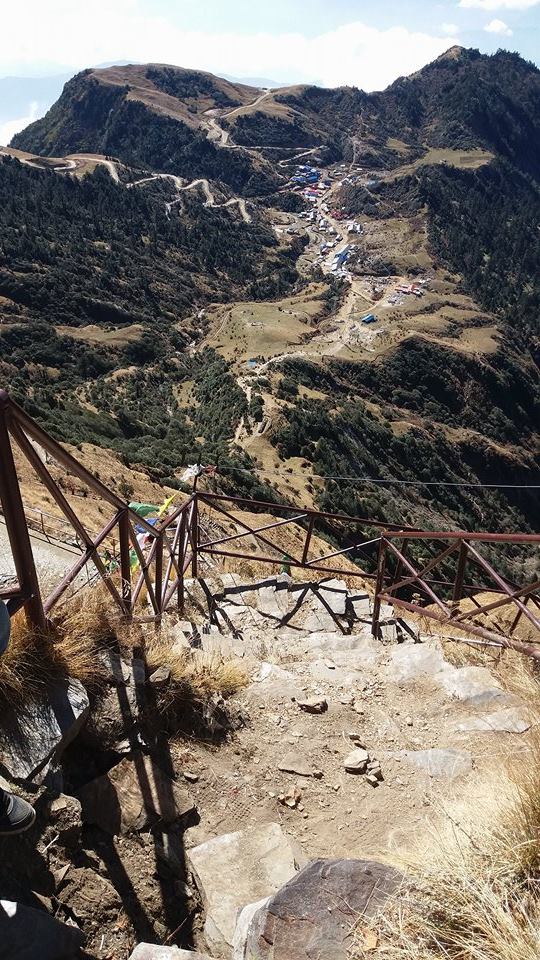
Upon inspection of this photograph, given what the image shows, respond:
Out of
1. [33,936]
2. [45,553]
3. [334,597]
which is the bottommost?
[334,597]

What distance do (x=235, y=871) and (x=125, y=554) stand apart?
3137 mm

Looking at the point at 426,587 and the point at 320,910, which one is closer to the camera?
the point at 320,910

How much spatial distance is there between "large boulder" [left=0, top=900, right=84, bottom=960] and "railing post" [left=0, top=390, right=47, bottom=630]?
1650 millimetres

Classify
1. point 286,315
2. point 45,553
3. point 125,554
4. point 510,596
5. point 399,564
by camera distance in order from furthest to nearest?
point 286,315 < point 45,553 < point 399,564 < point 125,554 < point 510,596

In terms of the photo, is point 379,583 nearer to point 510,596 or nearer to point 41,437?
point 510,596

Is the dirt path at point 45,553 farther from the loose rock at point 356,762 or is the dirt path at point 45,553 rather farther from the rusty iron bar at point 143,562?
the loose rock at point 356,762

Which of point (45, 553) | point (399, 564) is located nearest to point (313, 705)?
point (399, 564)

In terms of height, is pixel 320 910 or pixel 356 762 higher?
pixel 320 910

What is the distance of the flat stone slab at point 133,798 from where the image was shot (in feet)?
11.8

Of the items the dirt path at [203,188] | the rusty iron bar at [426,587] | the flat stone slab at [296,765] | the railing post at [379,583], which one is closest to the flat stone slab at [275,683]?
the flat stone slab at [296,765]

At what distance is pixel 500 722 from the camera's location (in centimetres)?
523

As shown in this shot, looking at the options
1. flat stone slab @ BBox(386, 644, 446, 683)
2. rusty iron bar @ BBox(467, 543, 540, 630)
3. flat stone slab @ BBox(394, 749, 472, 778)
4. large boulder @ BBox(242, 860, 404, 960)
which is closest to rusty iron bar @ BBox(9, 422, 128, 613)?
large boulder @ BBox(242, 860, 404, 960)

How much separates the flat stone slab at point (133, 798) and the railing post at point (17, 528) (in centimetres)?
115

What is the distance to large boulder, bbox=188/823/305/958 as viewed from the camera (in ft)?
10.4
